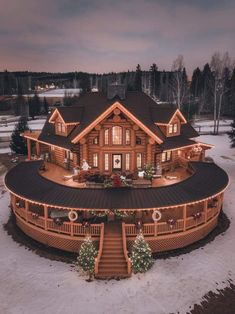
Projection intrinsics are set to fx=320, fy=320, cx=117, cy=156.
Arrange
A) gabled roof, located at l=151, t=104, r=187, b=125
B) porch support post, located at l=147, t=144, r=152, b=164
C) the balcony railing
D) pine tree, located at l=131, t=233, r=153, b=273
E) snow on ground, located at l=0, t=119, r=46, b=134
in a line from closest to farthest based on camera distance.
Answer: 1. pine tree, located at l=131, t=233, r=153, b=273
2. the balcony railing
3. porch support post, located at l=147, t=144, r=152, b=164
4. gabled roof, located at l=151, t=104, r=187, b=125
5. snow on ground, located at l=0, t=119, r=46, b=134

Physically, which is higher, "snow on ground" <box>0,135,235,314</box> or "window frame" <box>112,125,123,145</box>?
"window frame" <box>112,125,123,145</box>

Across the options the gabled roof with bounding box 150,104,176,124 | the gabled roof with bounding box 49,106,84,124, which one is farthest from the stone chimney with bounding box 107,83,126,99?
the gabled roof with bounding box 150,104,176,124

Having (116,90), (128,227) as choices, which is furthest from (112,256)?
(116,90)

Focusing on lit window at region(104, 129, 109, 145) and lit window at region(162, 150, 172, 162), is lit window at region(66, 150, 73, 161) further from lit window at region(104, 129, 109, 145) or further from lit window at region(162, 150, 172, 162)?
lit window at region(162, 150, 172, 162)

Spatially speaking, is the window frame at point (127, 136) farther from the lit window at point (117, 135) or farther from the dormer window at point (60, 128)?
the dormer window at point (60, 128)

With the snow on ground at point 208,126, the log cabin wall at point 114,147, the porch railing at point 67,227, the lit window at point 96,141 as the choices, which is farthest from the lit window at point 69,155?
the snow on ground at point 208,126

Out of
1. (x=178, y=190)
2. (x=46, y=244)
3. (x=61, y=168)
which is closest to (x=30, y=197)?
(x=46, y=244)
